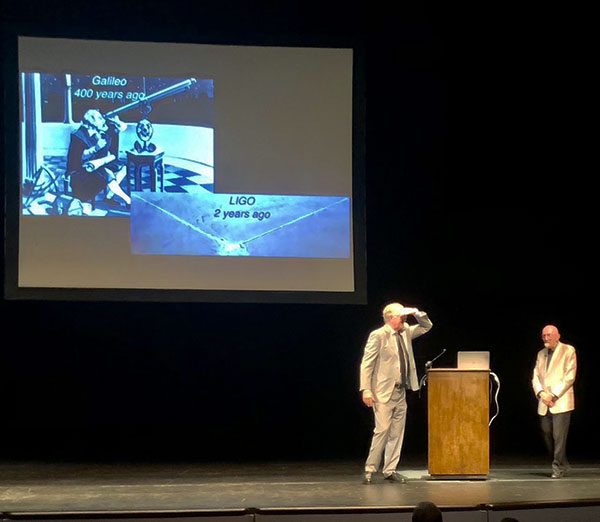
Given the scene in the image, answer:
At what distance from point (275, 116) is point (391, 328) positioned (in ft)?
6.91

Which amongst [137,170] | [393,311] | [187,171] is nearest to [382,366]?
[393,311]

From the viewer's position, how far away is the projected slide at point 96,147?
734 cm

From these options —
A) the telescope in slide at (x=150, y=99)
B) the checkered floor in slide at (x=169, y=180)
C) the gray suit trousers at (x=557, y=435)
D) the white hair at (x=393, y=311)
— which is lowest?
the gray suit trousers at (x=557, y=435)

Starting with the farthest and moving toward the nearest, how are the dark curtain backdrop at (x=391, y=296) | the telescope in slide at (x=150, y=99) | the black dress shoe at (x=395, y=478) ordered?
the dark curtain backdrop at (x=391, y=296)
the telescope in slide at (x=150, y=99)
the black dress shoe at (x=395, y=478)

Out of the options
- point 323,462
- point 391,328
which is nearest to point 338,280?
point 391,328

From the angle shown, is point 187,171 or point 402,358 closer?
point 402,358

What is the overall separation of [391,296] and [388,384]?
5.55 feet

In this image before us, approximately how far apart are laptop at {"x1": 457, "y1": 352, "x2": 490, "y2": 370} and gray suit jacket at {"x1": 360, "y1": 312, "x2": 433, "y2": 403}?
369 mm

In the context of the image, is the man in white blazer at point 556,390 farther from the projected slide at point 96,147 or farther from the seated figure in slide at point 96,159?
the seated figure in slide at point 96,159

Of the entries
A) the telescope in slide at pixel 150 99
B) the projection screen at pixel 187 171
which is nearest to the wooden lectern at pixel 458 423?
the projection screen at pixel 187 171

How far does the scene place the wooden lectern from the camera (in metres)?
6.68

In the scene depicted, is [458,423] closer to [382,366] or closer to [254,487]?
[382,366]

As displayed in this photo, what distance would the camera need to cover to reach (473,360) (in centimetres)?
684

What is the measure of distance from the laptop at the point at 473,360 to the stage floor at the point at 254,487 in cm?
81
